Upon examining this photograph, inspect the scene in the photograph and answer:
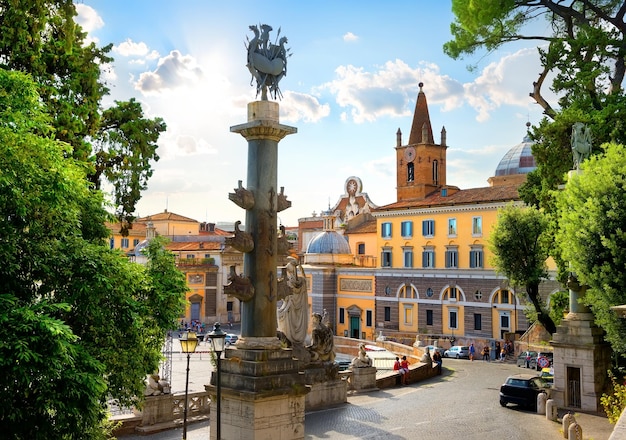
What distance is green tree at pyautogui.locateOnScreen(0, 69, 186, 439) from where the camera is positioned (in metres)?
7.52

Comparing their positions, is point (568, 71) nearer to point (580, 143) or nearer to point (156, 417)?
point (580, 143)

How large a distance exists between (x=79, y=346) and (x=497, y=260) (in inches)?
881

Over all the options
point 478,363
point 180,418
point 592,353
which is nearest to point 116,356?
point 180,418

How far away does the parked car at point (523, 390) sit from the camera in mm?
20359

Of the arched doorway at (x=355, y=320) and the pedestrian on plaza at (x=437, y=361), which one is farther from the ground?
the arched doorway at (x=355, y=320)

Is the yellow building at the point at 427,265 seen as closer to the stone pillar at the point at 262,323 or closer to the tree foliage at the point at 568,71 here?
the tree foliage at the point at 568,71

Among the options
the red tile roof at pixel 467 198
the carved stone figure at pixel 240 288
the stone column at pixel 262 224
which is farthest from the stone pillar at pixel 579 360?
the red tile roof at pixel 467 198

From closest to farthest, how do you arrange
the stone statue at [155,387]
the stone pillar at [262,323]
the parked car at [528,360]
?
the stone pillar at [262,323], the stone statue at [155,387], the parked car at [528,360]

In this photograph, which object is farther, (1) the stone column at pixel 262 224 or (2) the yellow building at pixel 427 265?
(2) the yellow building at pixel 427 265

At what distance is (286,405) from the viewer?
12.7m

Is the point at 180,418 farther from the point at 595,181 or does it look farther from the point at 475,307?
the point at 475,307

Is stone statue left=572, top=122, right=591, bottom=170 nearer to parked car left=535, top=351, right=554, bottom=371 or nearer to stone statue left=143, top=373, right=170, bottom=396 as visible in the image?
parked car left=535, top=351, right=554, bottom=371

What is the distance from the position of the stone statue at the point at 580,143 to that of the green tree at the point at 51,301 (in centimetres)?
1567

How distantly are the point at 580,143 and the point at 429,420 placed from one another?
9.80 metres
